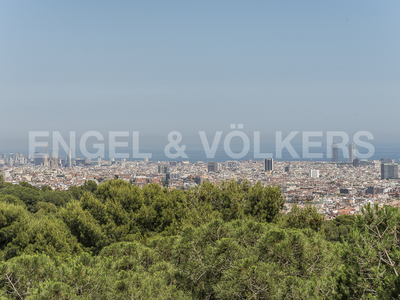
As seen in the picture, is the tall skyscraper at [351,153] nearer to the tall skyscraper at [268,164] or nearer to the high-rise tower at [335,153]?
the high-rise tower at [335,153]

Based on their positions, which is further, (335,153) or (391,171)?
(335,153)

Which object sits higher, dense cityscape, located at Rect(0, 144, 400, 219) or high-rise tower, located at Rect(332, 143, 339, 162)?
high-rise tower, located at Rect(332, 143, 339, 162)

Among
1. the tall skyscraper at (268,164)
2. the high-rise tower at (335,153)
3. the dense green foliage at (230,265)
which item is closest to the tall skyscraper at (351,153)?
the high-rise tower at (335,153)

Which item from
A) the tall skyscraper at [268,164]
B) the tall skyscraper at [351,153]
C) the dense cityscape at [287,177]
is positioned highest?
the tall skyscraper at [351,153]

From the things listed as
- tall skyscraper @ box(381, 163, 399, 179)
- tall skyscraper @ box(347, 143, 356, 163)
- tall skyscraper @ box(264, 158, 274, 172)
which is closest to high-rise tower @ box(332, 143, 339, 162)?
tall skyscraper @ box(347, 143, 356, 163)

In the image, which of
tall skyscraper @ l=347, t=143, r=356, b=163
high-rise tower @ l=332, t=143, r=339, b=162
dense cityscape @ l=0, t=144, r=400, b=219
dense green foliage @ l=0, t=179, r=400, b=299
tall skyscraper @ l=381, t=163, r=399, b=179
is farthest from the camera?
high-rise tower @ l=332, t=143, r=339, b=162

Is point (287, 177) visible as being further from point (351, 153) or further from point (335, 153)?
point (335, 153)

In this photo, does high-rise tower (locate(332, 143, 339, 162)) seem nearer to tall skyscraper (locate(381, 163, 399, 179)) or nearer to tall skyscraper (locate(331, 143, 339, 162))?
tall skyscraper (locate(331, 143, 339, 162))

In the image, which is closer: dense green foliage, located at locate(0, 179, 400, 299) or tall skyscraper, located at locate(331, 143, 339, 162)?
dense green foliage, located at locate(0, 179, 400, 299)

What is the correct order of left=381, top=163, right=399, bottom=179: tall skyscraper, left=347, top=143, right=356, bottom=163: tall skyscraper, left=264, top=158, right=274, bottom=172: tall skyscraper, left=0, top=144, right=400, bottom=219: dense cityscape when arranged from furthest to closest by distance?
1. left=347, top=143, right=356, bottom=163: tall skyscraper
2. left=264, top=158, right=274, bottom=172: tall skyscraper
3. left=381, top=163, right=399, bottom=179: tall skyscraper
4. left=0, top=144, right=400, bottom=219: dense cityscape

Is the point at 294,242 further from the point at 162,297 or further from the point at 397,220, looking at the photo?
the point at 162,297

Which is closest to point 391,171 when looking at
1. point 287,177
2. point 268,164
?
point 287,177
